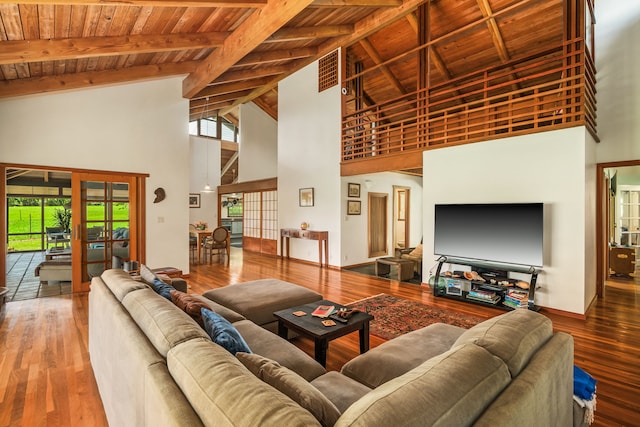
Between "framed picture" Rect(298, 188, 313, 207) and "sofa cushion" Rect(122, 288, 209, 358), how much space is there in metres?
5.76

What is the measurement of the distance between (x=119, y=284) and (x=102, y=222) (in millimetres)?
3605

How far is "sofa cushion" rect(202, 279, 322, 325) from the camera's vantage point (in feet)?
9.20

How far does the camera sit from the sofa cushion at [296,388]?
92 cm

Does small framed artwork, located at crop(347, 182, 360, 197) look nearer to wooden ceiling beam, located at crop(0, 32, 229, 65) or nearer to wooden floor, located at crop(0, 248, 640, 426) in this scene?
wooden floor, located at crop(0, 248, 640, 426)

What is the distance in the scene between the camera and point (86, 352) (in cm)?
285

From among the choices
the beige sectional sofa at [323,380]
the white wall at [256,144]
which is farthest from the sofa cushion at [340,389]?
the white wall at [256,144]

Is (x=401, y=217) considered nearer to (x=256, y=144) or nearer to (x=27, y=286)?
(x=256, y=144)

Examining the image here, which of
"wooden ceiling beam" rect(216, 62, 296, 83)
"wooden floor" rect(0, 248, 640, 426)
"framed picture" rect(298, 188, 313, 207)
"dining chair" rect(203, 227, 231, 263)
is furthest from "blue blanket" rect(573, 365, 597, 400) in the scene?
"wooden ceiling beam" rect(216, 62, 296, 83)

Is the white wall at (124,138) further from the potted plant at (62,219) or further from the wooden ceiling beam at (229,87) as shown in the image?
the potted plant at (62,219)

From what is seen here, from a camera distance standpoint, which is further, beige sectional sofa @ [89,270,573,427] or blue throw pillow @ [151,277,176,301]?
blue throw pillow @ [151,277,176,301]

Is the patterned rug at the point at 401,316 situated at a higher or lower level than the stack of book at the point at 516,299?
lower

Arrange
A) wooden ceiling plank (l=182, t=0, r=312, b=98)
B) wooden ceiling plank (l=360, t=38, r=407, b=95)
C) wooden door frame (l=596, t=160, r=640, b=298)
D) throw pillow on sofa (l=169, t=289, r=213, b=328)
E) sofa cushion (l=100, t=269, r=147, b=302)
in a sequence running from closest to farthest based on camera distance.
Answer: throw pillow on sofa (l=169, t=289, r=213, b=328), sofa cushion (l=100, t=269, r=147, b=302), wooden ceiling plank (l=182, t=0, r=312, b=98), wooden door frame (l=596, t=160, r=640, b=298), wooden ceiling plank (l=360, t=38, r=407, b=95)

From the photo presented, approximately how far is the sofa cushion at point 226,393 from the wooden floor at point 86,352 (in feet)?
4.79

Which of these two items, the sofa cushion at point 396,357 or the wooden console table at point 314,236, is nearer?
the sofa cushion at point 396,357
